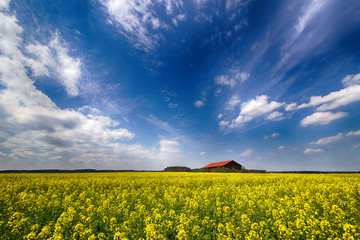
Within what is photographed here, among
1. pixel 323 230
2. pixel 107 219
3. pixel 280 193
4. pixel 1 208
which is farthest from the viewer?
pixel 280 193

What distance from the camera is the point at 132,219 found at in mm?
5945

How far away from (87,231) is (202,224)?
12.9 feet

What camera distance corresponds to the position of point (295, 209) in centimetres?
670

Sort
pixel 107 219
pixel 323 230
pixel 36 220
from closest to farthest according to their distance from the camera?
1. pixel 323 230
2. pixel 107 219
3. pixel 36 220

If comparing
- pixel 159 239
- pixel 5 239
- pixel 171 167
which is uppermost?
pixel 171 167

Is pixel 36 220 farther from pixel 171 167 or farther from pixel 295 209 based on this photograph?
pixel 171 167

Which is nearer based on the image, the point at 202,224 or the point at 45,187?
the point at 202,224

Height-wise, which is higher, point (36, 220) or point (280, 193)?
point (280, 193)

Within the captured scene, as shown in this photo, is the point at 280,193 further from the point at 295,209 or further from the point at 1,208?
the point at 1,208

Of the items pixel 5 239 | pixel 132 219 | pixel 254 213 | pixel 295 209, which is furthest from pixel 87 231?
pixel 295 209

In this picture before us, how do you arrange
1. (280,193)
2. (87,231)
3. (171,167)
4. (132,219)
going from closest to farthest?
1. (87,231)
2. (132,219)
3. (280,193)
4. (171,167)

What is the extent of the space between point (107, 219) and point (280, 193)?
1182cm

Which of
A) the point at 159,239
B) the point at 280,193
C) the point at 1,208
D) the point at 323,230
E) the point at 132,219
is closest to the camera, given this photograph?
the point at 159,239

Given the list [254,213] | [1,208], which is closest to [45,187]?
[1,208]
